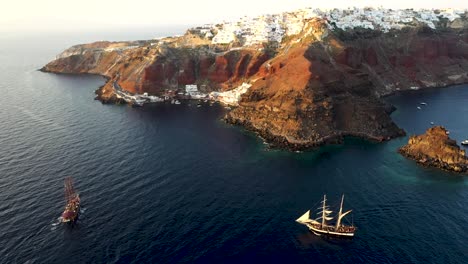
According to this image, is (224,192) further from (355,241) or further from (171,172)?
(355,241)

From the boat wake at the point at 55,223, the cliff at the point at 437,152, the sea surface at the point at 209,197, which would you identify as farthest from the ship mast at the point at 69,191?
the cliff at the point at 437,152

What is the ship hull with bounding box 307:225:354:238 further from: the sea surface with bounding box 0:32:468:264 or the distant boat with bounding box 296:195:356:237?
the sea surface with bounding box 0:32:468:264

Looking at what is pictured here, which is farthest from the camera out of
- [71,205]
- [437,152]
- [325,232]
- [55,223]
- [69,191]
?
[437,152]

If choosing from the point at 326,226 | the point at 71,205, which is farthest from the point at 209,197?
the point at 71,205

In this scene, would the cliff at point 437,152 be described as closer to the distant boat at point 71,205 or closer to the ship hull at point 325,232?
the ship hull at point 325,232

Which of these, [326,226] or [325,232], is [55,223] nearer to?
[325,232]

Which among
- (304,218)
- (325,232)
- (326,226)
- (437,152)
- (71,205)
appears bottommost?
(325,232)

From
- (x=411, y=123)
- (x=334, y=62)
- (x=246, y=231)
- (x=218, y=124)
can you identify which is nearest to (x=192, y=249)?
(x=246, y=231)
